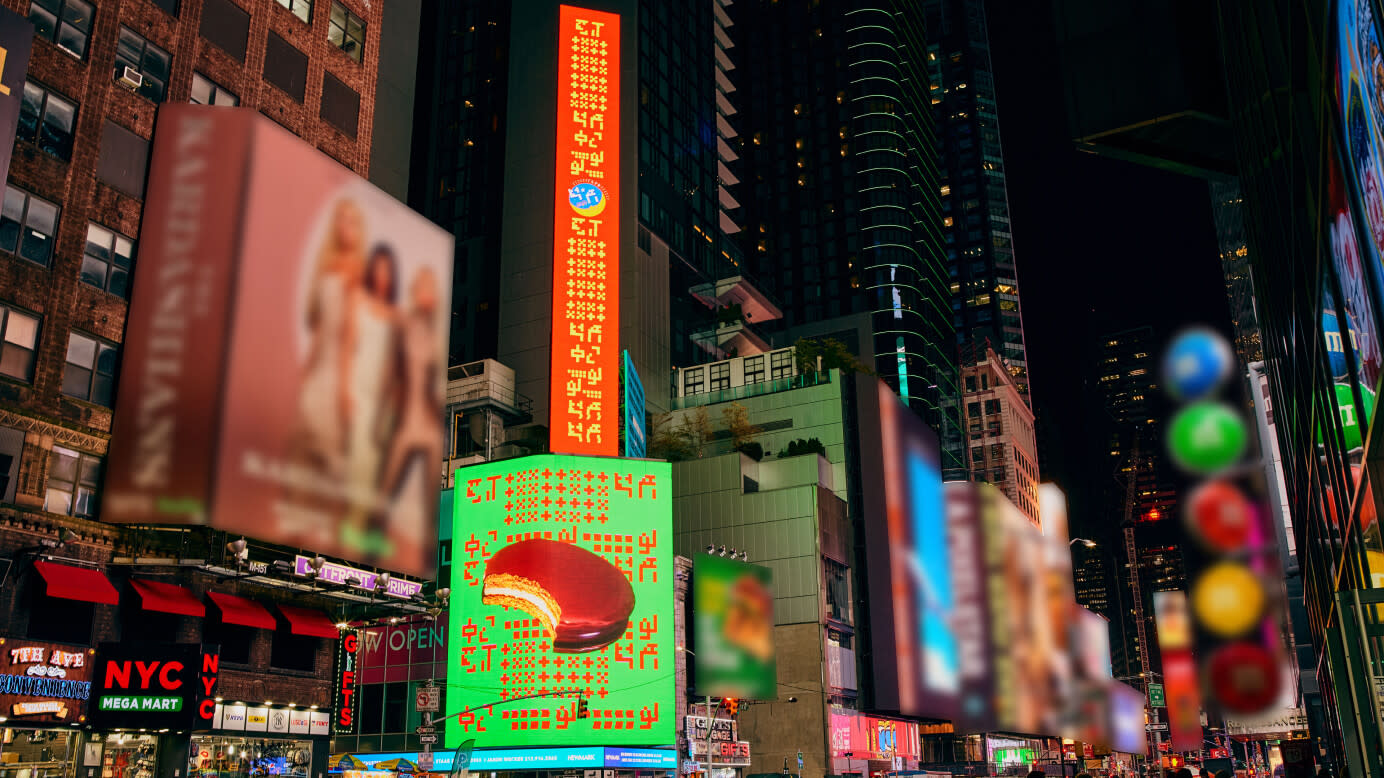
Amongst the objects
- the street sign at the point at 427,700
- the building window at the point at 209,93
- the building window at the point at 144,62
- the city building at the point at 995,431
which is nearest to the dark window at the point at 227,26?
the building window at the point at 209,93

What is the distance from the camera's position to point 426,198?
362ft

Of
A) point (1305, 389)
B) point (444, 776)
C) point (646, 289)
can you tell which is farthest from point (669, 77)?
point (1305, 389)

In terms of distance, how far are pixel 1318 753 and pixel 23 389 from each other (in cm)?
7104

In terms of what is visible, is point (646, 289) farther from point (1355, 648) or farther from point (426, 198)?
point (1355, 648)

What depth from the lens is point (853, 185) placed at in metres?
154

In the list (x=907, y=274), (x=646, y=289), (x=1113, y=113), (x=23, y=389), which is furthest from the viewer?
(x=907, y=274)

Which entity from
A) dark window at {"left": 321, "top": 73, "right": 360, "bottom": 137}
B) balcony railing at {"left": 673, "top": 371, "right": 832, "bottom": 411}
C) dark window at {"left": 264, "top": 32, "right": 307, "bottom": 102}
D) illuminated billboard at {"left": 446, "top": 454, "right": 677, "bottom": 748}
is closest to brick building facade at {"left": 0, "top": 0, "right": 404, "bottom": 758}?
dark window at {"left": 264, "top": 32, "right": 307, "bottom": 102}

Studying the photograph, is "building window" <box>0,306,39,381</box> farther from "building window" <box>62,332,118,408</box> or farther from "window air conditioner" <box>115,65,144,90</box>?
"window air conditioner" <box>115,65,144,90</box>

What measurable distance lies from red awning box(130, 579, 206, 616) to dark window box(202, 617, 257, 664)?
1.18 meters

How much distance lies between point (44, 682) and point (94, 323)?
11.2 metres

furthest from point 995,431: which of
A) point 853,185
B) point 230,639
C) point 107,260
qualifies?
point 107,260

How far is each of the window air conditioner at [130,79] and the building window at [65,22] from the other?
1.52 meters

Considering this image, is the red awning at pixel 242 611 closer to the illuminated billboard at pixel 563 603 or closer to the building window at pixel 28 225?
the building window at pixel 28 225

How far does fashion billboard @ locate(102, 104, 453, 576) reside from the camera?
3512 centimetres
